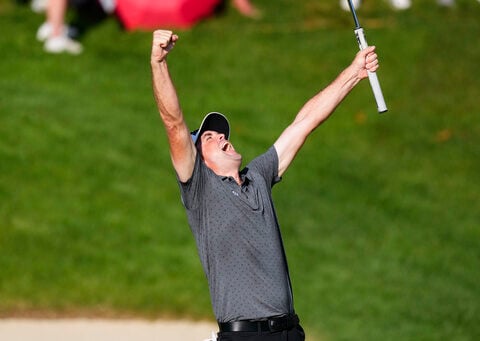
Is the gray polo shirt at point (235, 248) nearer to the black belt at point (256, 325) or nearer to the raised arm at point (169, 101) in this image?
the black belt at point (256, 325)

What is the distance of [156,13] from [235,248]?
8983 mm

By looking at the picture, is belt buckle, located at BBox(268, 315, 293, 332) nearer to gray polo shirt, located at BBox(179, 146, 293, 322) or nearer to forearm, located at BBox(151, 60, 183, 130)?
gray polo shirt, located at BBox(179, 146, 293, 322)

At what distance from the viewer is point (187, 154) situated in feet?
19.5

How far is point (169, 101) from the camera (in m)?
5.90

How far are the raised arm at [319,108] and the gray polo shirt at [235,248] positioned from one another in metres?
0.60

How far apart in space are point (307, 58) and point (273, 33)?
0.74 metres

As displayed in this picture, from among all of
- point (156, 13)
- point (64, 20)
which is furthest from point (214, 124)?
point (64, 20)

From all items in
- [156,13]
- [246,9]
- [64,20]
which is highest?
[246,9]

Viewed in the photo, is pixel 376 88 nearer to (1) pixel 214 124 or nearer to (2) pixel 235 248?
(1) pixel 214 124

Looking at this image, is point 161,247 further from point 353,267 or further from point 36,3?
point 36,3

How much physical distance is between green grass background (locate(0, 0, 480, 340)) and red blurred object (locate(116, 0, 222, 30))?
6.7 inches

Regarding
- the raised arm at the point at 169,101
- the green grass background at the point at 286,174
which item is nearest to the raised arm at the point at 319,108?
the raised arm at the point at 169,101

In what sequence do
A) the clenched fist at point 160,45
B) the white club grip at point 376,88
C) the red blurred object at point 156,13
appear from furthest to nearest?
the red blurred object at point 156,13 → the white club grip at point 376,88 → the clenched fist at point 160,45

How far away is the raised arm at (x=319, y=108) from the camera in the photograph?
22.0 ft
